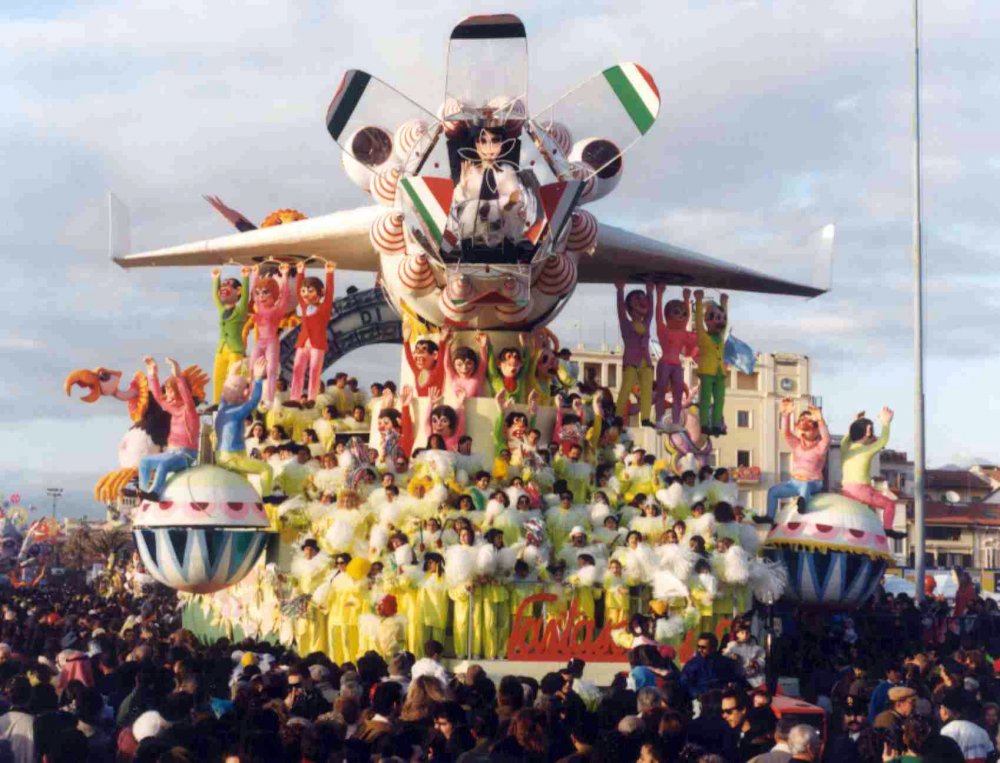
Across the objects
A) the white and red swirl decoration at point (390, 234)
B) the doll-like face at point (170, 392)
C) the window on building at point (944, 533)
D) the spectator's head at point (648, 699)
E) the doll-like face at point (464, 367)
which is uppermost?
the white and red swirl decoration at point (390, 234)

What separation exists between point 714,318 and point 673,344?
30.8 inches

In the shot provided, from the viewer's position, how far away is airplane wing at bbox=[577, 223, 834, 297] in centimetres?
2422

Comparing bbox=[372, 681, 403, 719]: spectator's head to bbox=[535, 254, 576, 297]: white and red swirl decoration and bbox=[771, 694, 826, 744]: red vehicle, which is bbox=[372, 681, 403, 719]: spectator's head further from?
bbox=[535, 254, 576, 297]: white and red swirl decoration

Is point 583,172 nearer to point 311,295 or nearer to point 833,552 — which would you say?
point 311,295

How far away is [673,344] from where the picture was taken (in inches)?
956

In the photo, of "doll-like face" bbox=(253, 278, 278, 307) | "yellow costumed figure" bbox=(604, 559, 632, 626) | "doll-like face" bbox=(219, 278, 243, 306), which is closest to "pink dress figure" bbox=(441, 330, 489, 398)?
"doll-like face" bbox=(253, 278, 278, 307)

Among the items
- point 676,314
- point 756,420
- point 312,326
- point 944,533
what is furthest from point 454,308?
point 944,533

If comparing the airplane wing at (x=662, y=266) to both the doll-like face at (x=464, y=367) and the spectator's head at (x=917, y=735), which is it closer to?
the doll-like face at (x=464, y=367)

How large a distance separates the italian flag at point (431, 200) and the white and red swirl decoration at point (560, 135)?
2.21m

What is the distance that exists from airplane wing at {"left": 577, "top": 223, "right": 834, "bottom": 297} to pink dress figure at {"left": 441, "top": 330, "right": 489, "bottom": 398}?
121 inches

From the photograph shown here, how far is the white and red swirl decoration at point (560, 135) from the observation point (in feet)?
71.6

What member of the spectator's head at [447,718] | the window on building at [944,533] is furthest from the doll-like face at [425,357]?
the window on building at [944,533]

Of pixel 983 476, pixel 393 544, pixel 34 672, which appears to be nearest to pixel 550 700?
pixel 34 672

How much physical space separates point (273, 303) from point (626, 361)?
5.66 meters
